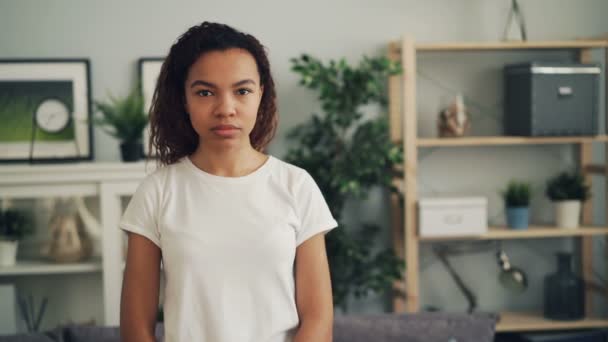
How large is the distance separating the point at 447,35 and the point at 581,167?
83cm

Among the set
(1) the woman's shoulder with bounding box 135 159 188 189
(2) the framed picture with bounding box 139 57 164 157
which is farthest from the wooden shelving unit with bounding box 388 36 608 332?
(1) the woman's shoulder with bounding box 135 159 188 189

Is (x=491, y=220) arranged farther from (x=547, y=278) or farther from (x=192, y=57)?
(x=192, y=57)

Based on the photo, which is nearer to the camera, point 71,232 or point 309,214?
point 309,214

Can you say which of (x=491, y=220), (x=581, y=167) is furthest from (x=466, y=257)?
(x=581, y=167)

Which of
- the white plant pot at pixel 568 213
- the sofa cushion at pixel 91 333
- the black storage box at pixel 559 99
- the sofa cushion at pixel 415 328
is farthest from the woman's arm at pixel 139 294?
the white plant pot at pixel 568 213

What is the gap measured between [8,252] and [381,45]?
168 centimetres

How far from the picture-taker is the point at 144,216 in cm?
117

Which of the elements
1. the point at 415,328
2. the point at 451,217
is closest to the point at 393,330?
the point at 415,328

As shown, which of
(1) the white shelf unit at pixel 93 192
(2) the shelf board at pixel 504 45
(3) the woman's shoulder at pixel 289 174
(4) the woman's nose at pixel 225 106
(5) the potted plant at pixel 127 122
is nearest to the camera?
(4) the woman's nose at pixel 225 106

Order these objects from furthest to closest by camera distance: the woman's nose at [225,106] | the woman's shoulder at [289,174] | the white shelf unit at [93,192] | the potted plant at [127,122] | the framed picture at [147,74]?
the framed picture at [147,74] → the potted plant at [127,122] → the white shelf unit at [93,192] → the woman's shoulder at [289,174] → the woman's nose at [225,106]

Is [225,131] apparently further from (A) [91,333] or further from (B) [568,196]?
(B) [568,196]

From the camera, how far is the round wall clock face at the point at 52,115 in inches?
112

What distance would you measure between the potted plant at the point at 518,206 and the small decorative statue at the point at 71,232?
163 centimetres

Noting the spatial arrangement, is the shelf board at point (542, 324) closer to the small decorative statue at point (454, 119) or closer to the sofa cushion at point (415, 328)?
the small decorative statue at point (454, 119)
